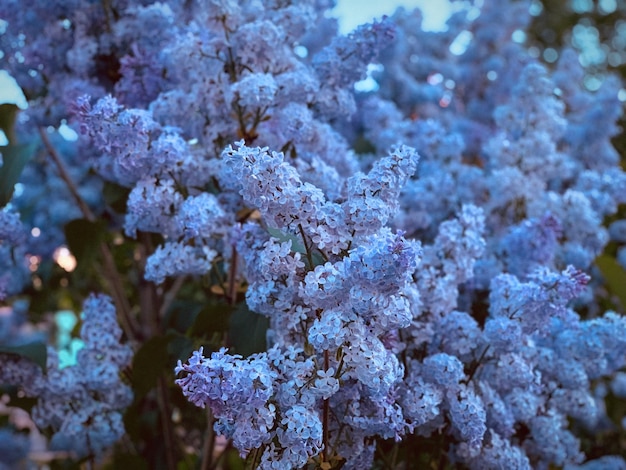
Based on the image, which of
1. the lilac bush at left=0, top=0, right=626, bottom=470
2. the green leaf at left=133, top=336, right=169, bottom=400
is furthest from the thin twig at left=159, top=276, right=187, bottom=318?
the green leaf at left=133, top=336, right=169, bottom=400

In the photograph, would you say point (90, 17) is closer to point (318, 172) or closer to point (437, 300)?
point (318, 172)

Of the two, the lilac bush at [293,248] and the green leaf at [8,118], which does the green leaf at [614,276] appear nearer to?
the lilac bush at [293,248]

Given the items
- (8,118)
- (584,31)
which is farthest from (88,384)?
(584,31)

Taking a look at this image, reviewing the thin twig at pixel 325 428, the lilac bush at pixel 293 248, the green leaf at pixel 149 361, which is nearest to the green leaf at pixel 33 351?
the lilac bush at pixel 293 248

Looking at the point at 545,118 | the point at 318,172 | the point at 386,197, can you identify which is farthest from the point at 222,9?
the point at 545,118

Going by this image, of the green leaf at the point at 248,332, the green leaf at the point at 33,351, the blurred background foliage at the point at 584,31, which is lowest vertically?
the blurred background foliage at the point at 584,31

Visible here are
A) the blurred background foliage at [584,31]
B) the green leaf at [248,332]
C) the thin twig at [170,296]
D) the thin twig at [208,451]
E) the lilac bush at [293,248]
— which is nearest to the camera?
the lilac bush at [293,248]

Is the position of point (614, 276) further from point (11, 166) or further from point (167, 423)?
point (11, 166)
